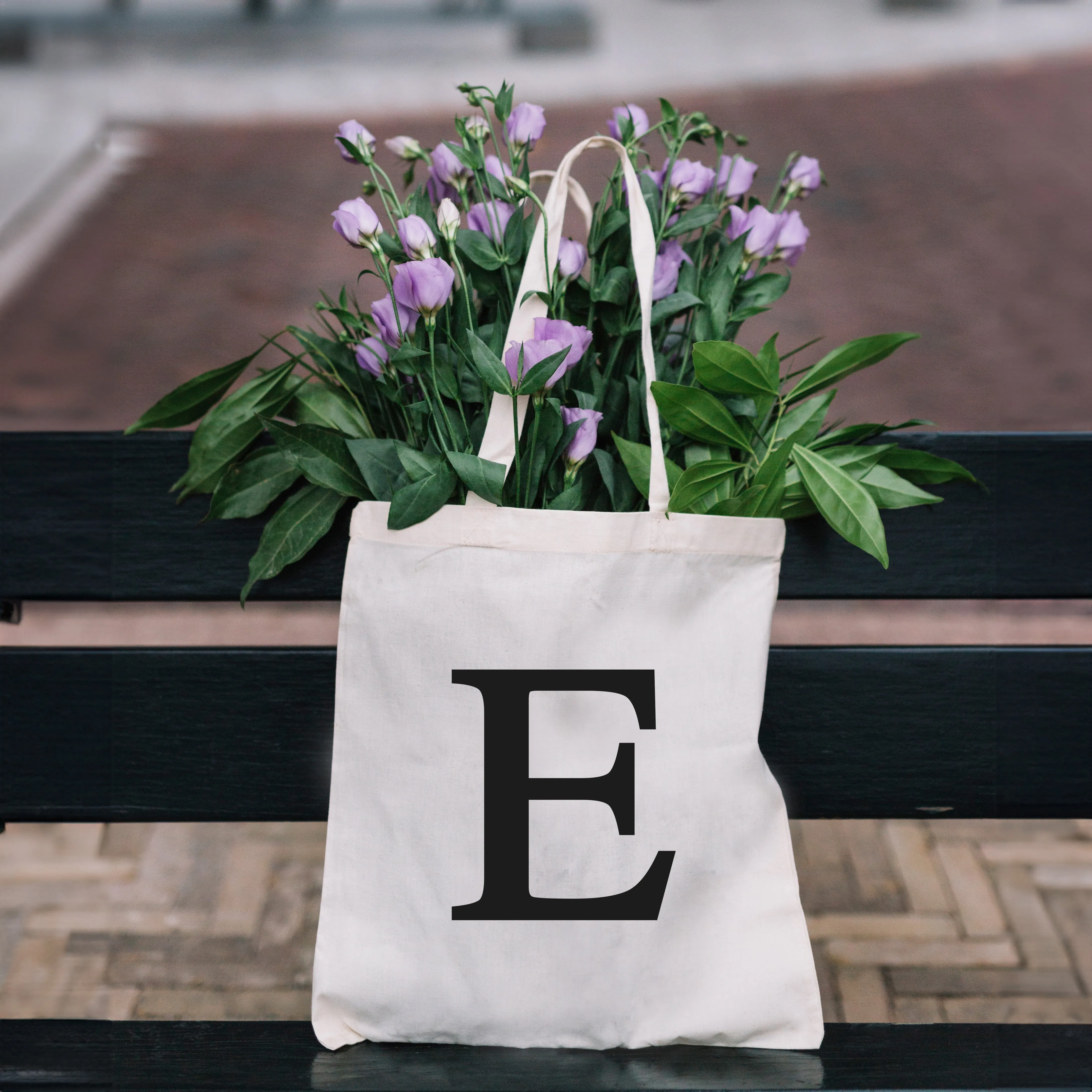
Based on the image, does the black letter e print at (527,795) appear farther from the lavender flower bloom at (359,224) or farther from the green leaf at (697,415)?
the lavender flower bloom at (359,224)

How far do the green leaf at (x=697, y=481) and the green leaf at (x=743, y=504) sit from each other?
13mm

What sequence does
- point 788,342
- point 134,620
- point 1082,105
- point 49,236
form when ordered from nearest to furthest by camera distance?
point 134,620 < point 788,342 < point 49,236 < point 1082,105

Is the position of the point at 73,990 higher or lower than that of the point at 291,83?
lower

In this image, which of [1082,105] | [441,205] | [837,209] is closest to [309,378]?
[441,205]

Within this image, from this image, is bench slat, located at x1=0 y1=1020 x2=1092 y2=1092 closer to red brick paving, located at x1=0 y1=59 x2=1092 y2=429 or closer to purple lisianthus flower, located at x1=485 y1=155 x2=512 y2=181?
purple lisianthus flower, located at x1=485 y1=155 x2=512 y2=181

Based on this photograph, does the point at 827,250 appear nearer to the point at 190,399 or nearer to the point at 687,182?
the point at 687,182

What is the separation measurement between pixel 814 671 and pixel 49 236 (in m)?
2.61

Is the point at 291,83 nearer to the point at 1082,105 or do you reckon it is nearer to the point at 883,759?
the point at 1082,105

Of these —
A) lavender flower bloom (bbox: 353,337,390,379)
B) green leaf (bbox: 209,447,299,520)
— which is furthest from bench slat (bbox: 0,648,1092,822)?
lavender flower bloom (bbox: 353,337,390,379)

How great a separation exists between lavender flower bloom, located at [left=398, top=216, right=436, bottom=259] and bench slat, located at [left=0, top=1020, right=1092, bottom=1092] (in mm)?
491

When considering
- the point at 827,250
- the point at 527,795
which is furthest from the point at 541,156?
the point at 527,795

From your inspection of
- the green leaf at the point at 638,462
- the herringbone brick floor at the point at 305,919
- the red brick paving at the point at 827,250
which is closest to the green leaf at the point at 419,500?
the green leaf at the point at 638,462

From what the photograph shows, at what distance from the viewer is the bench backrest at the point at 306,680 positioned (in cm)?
73

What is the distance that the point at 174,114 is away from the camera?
273 centimetres
